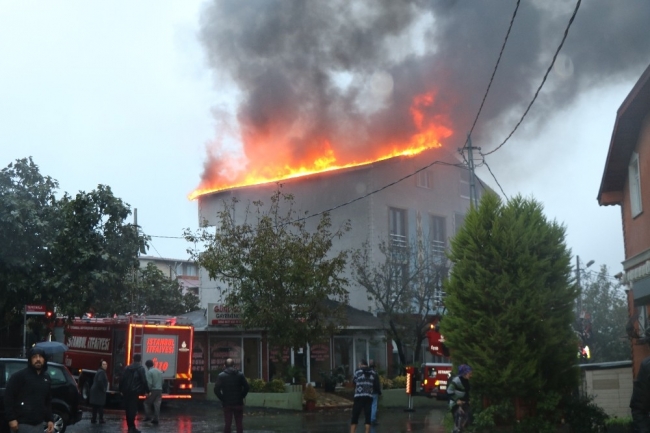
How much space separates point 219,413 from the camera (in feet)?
79.7

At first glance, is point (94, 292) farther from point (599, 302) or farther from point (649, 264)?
point (599, 302)

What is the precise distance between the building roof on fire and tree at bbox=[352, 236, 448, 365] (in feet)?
44.1

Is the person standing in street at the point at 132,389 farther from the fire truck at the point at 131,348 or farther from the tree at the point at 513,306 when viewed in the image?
the tree at the point at 513,306

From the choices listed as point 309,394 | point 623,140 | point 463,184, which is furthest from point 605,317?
point 623,140

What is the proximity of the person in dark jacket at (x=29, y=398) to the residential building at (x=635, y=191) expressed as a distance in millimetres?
10772

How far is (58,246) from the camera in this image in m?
22.5

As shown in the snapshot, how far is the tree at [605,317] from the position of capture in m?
38.0

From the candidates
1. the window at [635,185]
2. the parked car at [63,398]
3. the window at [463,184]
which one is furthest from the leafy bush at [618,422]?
the window at [463,184]

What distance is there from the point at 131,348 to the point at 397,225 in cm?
1725

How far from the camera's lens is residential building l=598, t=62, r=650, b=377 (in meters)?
16.1

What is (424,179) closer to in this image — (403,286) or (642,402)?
(403,286)

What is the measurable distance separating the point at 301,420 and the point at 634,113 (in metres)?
11.2

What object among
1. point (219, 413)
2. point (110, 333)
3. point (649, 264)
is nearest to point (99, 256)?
point (110, 333)

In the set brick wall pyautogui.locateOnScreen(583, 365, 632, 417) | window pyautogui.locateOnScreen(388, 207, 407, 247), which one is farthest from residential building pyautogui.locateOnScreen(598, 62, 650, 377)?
window pyautogui.locateOnScreen(388, 207, 407, 247)
